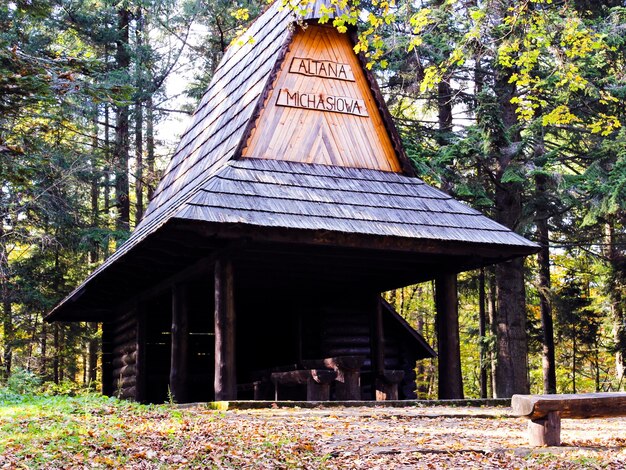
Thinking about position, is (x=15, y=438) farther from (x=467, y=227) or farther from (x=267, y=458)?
(x=467, y=227)

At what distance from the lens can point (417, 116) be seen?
3167 centimetres

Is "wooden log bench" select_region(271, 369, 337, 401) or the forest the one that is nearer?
"wooden log bench" select_region(271, 369, 337, 401)

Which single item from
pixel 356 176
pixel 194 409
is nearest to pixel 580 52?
pixel 356 176

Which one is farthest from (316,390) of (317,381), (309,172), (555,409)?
(555,409)

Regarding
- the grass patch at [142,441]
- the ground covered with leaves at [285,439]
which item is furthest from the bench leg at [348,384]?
the grass patch at [142,441]

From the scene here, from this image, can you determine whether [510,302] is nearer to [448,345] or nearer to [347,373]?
[448,345]

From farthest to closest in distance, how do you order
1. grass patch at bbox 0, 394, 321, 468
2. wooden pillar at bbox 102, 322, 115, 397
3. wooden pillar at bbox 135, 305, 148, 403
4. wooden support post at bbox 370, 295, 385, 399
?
wooden pillar at bbox 102, 322, 115, 397
wooden pillar at bbox 135, 305, 148, 403
wooden support post at bbox 370, 295, 385, 399
grass patch at bbox 0, 394, 321, 468

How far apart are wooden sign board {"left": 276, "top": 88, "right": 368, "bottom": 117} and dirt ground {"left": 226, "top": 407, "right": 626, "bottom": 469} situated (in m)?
5.68

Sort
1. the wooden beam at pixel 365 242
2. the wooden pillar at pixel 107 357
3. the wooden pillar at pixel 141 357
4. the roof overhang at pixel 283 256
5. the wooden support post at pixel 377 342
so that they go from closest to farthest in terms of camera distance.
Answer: the wooden beam at pixel 365 242, the roof overhang at pixel 283 256, the wooden support post at pixel 377 342, the wooden pillar at pixel 141 357, the wooden pillar at pixel 107 357

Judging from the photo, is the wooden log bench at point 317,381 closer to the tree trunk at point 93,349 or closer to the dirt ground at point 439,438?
the dirt ground at point 439,438

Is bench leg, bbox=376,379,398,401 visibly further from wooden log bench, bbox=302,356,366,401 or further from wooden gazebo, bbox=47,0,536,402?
wooden log bench, bbox=302,356,366,401

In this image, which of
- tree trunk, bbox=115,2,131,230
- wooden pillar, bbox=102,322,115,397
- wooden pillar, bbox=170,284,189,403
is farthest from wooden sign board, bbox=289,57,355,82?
tree trunk, bbox=115,2,131,230

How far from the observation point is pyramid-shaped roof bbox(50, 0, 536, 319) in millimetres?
11672

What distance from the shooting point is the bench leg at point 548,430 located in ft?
24.8
